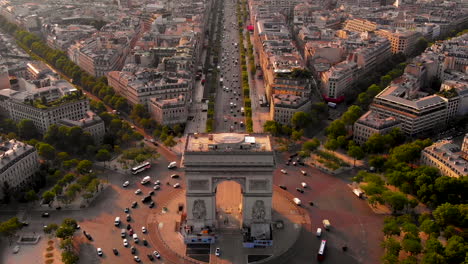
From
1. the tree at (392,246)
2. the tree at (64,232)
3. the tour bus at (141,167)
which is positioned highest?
the tree at (64,232)

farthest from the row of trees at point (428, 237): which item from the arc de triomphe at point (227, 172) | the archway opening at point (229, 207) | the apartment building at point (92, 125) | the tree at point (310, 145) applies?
the apartment building at point (92, 125)

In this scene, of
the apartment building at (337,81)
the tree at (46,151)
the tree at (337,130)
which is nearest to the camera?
the tree at (46,151)

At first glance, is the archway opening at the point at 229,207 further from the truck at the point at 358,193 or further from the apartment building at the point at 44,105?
the apartment building at the point at 44,105

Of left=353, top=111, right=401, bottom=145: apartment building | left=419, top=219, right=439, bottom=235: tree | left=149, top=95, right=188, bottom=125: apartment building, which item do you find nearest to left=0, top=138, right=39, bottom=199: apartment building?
left=149, top=95, right=188, bottom=125: apartment building

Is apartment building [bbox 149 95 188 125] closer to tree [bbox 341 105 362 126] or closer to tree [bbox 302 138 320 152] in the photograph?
tree [bbox 302 138 320 152]

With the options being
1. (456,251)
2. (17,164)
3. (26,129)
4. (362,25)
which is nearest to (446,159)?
(456,251)

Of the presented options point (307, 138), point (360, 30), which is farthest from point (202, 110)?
point (360, 30)

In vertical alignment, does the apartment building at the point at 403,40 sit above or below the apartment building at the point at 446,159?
above

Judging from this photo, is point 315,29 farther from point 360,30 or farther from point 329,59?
point 329,59
